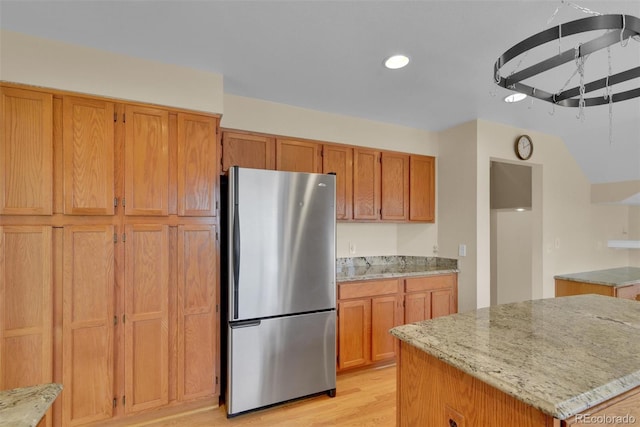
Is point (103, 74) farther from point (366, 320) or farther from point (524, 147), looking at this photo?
point (524, 147)

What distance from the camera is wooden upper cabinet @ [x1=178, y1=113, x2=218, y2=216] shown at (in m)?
2.28

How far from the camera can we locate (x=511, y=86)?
4.76 ft

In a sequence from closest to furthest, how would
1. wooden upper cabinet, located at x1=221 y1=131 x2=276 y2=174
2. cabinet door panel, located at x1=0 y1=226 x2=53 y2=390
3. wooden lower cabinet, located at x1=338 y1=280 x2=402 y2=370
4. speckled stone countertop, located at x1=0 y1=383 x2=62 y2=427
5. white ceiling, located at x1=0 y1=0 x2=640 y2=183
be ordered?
speckled stone countertop, located at x1=0 y1=383 x2=62 y2=427
white ceiling, located at x1=0 y1=0 x2=640 y2=183
cabinet door panel, located at x1=0 y1=226 x2=53 y2=390
wooden upper cabinet, located at x1=221 y1=131 x2=276 y2=174
wooden lower cabinet, located at x1=338 y1=280 x2=402 y2=370

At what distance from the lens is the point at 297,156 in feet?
10.0

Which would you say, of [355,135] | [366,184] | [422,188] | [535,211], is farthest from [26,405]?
[535,211]

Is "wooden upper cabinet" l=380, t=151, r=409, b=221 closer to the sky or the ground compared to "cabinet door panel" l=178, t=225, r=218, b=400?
closer to the sky

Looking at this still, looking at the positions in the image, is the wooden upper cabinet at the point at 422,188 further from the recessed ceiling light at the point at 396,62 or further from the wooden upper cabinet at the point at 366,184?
the recessed ceiling light at the point at 396,62

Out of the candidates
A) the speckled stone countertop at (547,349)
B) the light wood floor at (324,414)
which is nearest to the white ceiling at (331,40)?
the speckled stone countertop at (547,349)

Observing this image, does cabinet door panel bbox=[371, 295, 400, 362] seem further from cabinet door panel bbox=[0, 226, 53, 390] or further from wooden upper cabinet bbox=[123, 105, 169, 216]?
cabinet door panel bbox=[0, 226, 53, 390]

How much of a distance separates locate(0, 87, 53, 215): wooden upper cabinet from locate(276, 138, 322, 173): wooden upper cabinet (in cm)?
161

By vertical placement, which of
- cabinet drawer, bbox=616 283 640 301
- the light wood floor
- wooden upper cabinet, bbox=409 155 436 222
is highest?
wooden upper cabinet, bbox=409 155 436 222

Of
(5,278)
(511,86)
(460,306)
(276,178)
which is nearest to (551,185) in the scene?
(460,306)

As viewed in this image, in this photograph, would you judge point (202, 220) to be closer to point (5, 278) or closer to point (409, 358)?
point (5, 278)

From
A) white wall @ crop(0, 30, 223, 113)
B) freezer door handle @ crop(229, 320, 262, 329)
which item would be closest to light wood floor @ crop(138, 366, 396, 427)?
freezer door handle @ crop(229, 320, 262, 329)
